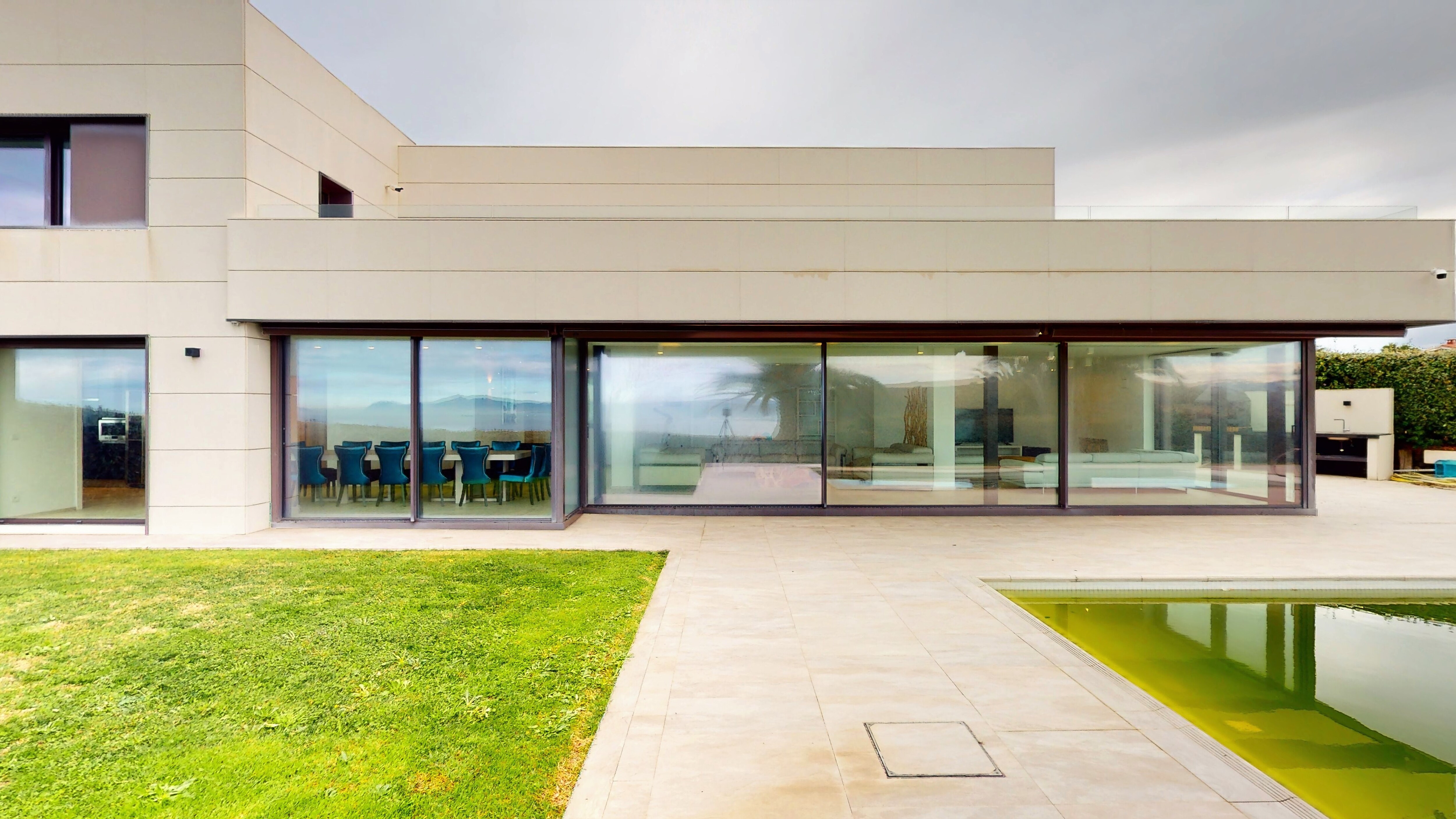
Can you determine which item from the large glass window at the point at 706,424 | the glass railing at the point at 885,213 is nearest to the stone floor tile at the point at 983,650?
the large glass window at the point at 706,424

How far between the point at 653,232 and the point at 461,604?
5.60m

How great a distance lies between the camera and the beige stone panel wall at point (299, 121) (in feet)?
30.7

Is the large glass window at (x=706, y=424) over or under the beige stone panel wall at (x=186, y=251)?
under

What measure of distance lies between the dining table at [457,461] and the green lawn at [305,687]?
2.93 m

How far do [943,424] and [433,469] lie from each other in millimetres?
7960

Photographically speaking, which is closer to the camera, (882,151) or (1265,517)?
(1265,517)

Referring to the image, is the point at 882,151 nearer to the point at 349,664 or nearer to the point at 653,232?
the point at 653,232

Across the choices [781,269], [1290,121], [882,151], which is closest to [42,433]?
[781,269]

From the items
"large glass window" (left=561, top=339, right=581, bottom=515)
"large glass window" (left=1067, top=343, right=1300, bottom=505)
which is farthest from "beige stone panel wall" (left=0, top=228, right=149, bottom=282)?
"large glass window" (left=1067, top=343, right=1300, bottom=505)

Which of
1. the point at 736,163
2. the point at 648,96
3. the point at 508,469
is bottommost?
the point at 508,469

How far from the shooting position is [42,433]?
980 cm

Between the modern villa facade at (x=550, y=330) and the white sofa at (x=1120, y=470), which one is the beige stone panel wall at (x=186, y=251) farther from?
the white sofa at (x=1120, y=470)

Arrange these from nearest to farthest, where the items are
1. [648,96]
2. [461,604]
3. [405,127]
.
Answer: [461,604] → [648,96] → [405,127]

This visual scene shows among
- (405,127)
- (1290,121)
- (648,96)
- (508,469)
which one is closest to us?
(508,469)
